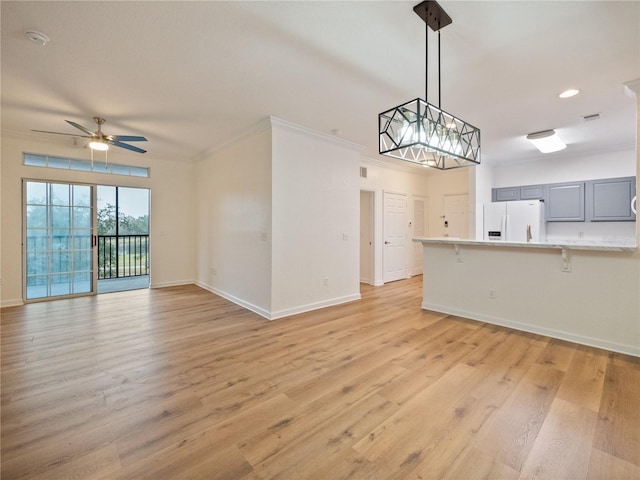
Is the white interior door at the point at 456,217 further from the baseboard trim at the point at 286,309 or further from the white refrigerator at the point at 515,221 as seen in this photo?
the baseboard trim at the point at 286,309

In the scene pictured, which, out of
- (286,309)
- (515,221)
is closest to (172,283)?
(286,309)

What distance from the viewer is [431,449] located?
1.66 m

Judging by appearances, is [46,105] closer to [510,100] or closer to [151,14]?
[151,14]

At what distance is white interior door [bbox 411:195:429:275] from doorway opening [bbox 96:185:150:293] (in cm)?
659

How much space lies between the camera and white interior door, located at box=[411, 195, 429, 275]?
24.1ft

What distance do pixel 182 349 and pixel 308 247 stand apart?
2.16 meters

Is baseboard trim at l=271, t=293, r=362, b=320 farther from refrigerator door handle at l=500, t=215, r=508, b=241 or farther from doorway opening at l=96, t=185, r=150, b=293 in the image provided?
doorway opening at l=96, t=185, r=150, b=293

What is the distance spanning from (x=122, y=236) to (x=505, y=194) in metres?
9.19

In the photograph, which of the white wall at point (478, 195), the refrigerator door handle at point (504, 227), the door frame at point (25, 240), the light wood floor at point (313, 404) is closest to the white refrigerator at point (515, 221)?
the refrigerator door handle at point (504, 227)

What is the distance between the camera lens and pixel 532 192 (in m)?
5.82

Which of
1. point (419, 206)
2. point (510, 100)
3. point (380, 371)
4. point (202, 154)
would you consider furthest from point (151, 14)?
point (419, 206)

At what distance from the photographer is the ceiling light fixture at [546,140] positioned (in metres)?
4.36

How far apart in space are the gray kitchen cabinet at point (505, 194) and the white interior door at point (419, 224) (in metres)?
1.62

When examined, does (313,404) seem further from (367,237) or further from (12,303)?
→ (12,303)
